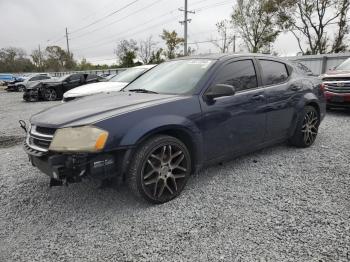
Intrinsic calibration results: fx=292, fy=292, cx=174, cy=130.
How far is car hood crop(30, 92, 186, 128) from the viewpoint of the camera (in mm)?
2711

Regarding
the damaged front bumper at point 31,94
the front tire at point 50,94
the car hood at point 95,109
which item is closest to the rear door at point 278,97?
the car hood at point 95,109

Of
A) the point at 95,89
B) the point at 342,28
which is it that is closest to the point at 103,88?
the point at 95,89

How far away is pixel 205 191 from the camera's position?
10.9ft

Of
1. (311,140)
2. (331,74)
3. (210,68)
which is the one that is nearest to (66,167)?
(210,68)

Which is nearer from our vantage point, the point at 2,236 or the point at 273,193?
the point at 2,236

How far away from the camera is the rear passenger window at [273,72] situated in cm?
405

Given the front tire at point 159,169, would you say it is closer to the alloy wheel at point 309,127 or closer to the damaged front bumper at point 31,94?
the alloy wheel at point 309,127

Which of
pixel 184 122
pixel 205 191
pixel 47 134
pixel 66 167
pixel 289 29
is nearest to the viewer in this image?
pixel 66 167

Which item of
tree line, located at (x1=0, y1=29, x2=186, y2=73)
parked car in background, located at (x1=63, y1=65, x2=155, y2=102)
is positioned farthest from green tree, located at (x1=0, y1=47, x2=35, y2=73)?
parked car in background, located at (x1=63, y1=65, x2=155, y2=102)

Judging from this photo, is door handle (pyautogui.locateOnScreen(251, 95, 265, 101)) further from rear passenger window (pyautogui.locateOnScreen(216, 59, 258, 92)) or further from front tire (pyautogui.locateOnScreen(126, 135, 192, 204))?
front tire (pyautogui.locateOnScreen(126, 135, 192, 204))

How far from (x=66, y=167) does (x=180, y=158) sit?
1145 millimetres

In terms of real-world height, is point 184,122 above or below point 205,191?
above

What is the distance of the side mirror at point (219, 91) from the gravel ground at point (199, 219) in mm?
1067

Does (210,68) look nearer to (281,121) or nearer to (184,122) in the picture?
(184,122)
